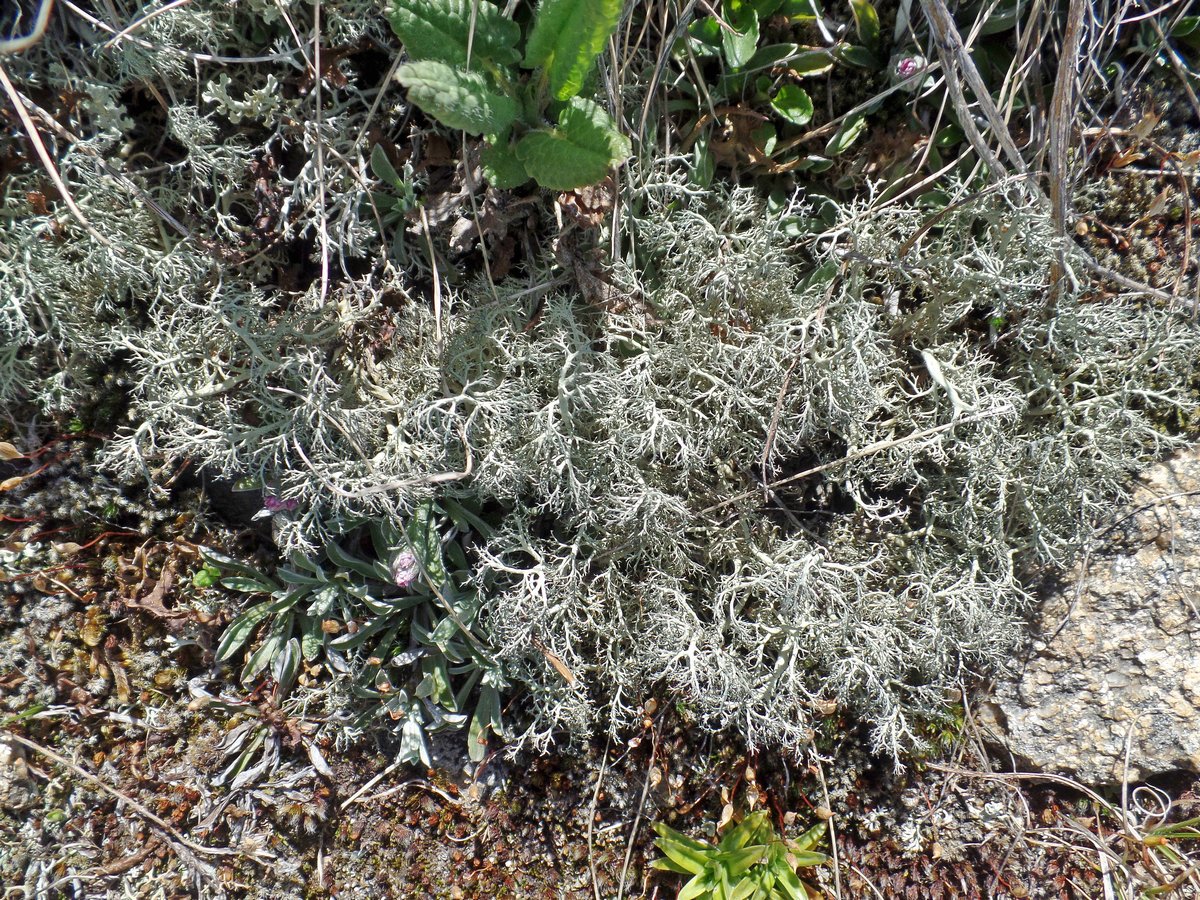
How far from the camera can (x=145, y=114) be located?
2.00 m

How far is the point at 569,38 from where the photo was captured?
161cm

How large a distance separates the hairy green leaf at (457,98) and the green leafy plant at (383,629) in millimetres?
1028

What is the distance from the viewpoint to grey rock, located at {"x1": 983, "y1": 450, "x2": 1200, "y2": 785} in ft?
7.03

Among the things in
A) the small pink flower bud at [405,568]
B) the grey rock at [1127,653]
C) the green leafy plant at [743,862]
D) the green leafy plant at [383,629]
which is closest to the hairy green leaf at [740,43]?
the green leafy plant at [383,629]

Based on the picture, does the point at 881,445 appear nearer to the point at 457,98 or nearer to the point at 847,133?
the point at 847,133

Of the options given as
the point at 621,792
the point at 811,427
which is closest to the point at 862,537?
the point at 811,427

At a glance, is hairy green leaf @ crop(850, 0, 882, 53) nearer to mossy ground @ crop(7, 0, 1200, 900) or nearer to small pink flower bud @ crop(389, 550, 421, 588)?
mossy ground @ crop(7, 0, 1200, 900)

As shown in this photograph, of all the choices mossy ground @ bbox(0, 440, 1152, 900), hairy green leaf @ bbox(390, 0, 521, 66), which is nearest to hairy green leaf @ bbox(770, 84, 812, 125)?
hairy green leaf @ bbox(390, 0, 521, 66)

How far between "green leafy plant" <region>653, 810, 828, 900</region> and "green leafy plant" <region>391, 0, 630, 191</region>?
1.93 m

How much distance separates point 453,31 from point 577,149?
0.41 metres

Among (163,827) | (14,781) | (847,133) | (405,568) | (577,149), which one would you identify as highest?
(577,149)

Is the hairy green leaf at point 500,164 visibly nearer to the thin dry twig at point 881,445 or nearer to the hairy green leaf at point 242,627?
the thin dry twig at point 881,445

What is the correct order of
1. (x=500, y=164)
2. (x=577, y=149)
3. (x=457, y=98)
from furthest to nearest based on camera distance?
(x=500, y=164), (x=577, y=149), (x=457, y=98)

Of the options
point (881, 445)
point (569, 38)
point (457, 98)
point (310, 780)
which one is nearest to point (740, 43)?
point (569, 38)
